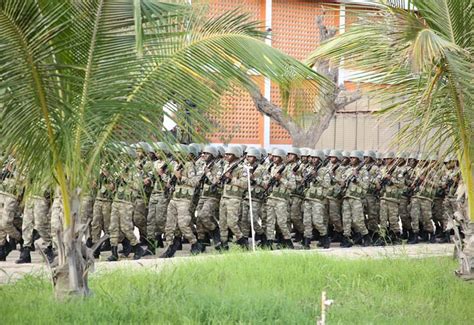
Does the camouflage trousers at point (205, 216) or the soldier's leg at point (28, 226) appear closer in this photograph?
the soldier's leg at point (28, 226)

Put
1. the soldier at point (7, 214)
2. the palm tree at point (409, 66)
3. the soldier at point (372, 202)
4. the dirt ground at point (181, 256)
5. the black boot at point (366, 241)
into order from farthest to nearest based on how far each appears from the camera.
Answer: the soldier at point (372, 202) → the black boot at point (366, 241) → the soldier at point (7, 214) → the dirt ground at point (181, 256) → the palm tree at point (409, 66)

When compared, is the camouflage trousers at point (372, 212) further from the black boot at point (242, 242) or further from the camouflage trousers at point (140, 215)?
the camouflage trousers at point (140, 215)

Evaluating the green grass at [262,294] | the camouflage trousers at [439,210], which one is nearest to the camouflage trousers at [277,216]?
the green grass at [262,294]

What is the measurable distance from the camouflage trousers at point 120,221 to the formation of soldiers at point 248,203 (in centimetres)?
1

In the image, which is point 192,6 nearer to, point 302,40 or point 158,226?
point 158,226

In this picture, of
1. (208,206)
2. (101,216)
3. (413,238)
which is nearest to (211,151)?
(208,206)

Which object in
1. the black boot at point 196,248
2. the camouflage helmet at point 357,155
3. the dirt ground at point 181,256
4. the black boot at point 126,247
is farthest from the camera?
the camouflage helmet at point 357,155

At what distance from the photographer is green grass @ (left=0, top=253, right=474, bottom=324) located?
677cm

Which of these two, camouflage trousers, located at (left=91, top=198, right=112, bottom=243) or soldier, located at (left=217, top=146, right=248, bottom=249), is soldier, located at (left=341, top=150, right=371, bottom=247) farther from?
camouflage trousers, located at (left=91, top=198, right=112, bottom=243)

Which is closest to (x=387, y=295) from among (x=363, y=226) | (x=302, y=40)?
(x=363, y=226)

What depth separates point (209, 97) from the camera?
21.1ft

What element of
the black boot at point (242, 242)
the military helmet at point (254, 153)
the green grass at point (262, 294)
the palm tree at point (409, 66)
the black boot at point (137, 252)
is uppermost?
the palm tree at point (409, 66)

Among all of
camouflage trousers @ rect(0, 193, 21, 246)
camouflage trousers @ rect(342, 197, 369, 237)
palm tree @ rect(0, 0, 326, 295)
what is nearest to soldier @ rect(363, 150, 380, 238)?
camouflage trousers @ rect(342, 197, 369, 237)

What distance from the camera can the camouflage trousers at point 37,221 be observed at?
11383 mm
